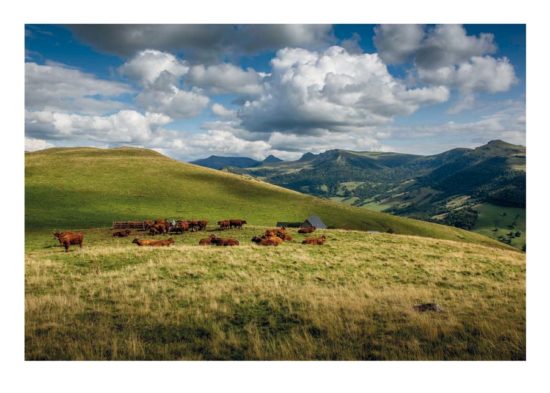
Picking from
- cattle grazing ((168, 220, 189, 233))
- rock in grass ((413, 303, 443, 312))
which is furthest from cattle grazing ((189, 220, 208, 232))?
rock in grass ((413, 303, 443, 312))

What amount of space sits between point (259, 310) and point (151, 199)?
72.6 metres

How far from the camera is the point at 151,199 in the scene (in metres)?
77.2

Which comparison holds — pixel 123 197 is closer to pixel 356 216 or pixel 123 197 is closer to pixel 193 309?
pixel 356 216

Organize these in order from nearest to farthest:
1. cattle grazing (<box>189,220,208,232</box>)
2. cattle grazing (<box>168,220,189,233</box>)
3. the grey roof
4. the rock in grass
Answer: the rock in grass, cattle grazing (<box>168,220,189,233</box>), cattle grazing (<box>189,220,208,232</box>), the grey roof

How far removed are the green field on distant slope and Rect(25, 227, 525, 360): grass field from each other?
40.8m

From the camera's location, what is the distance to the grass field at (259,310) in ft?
26.7

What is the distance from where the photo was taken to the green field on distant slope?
204 ft

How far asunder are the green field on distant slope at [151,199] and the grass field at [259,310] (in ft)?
134

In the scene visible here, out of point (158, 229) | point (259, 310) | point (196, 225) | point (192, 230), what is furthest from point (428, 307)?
point (196, 225)

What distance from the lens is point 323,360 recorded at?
779cm

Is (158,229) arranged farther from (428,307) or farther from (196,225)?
(428,307)

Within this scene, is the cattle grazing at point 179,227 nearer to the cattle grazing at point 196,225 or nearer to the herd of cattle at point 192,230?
the herd of cattle at point 192,230

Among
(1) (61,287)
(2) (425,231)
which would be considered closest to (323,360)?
(1) (61,287)

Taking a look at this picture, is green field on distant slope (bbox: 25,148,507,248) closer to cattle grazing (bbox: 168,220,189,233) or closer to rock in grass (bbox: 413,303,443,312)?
cattle grazing (bbox: 168,220,189,233)
